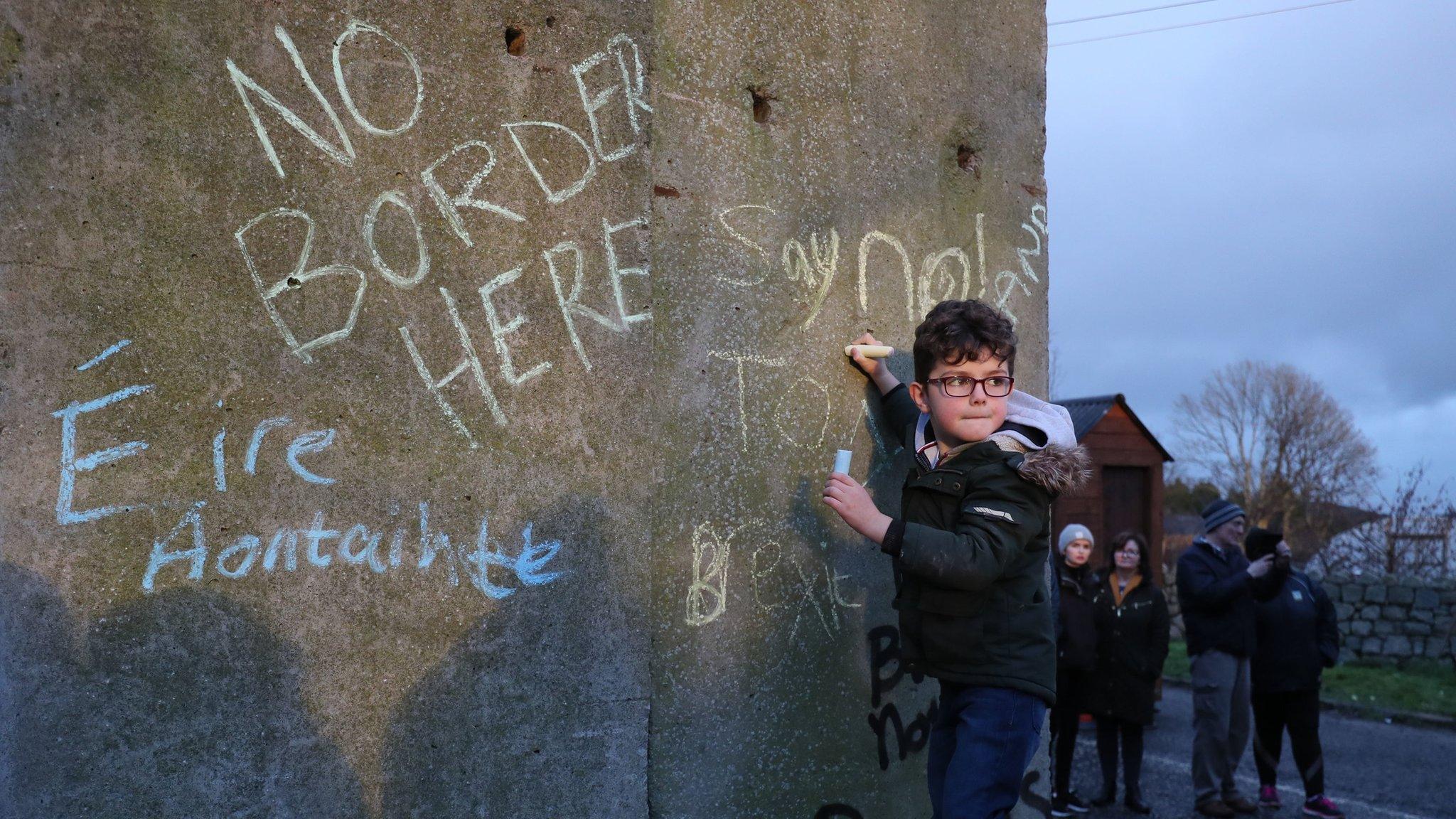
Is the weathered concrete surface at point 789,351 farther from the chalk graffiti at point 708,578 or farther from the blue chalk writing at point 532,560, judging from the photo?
the blue chalk writing at point 532,560

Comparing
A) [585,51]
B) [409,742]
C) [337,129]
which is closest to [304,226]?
[337,129]

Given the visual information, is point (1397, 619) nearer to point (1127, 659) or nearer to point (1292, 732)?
point (1292, 732)

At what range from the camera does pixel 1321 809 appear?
6.18 metres

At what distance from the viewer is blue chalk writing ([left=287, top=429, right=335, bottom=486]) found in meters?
2.52

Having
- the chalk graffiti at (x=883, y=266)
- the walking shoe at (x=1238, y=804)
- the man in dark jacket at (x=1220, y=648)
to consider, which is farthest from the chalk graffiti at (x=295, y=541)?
the walking shoe at (x=1238, y=804)

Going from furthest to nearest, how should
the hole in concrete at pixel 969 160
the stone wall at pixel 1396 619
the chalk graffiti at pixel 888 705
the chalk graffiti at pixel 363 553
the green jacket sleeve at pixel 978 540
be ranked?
the stone wall at pixel 1396 619 → the hole in concrete at pixel 969 160 → the chalk graffiti at pixel 888 705 → the green jacket sleeve at pixel 978 540 → the chalk graffiti at pixel 363 553

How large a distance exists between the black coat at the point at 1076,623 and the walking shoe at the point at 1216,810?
101 cm

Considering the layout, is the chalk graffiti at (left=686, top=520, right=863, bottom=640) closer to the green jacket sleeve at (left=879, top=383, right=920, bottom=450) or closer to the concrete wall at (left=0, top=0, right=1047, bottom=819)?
the concrete wall at (left=0, top=0, right=1047, bottom=819)

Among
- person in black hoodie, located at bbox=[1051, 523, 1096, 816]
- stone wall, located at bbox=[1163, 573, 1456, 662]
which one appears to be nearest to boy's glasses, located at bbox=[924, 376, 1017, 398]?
person in black hoodie, located at bbox=[1051, 523, 1096, 816]

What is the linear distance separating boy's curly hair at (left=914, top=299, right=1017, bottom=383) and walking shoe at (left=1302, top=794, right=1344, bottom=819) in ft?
16.0

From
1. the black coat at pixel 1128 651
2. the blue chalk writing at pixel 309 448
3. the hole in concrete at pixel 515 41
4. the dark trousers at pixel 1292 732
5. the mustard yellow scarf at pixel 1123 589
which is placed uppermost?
the hole in concrete at pixel 515 41

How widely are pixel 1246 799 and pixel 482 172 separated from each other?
615cm

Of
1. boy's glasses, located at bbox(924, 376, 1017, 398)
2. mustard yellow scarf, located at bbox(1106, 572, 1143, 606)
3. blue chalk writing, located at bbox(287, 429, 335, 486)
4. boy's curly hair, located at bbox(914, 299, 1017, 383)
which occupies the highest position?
boy's curly hair, located at bbox(914, 299, 1017, 383)

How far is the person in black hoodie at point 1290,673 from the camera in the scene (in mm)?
6234
